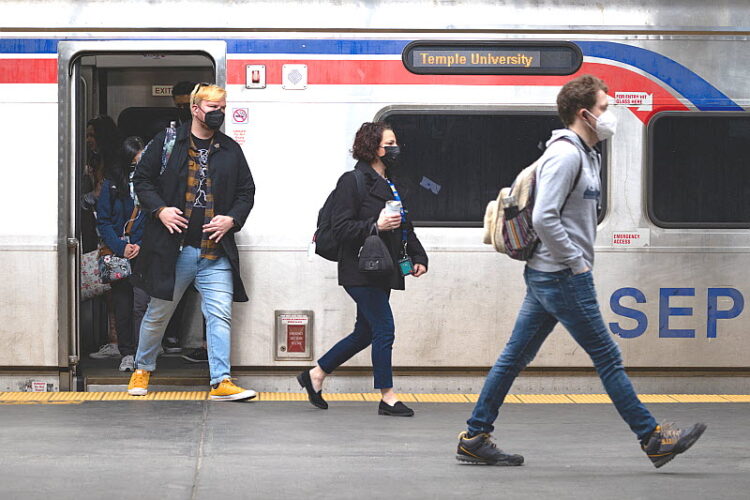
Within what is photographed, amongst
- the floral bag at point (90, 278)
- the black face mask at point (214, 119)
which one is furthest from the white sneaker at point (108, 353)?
the black face mask at point (214, 119)

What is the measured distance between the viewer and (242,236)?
692 cm

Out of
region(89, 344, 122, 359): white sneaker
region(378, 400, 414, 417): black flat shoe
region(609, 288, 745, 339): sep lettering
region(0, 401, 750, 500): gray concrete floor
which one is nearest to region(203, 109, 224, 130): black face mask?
region(0, 401, 750, 500): gray concrete floor

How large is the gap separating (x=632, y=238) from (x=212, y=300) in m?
2.56

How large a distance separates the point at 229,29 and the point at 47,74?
3.67ft

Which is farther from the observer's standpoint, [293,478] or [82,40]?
[82,40]

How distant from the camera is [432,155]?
7012 mm

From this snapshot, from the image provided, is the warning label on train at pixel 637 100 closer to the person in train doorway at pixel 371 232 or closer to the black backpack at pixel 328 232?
the person in train doorway at pixel 371 232

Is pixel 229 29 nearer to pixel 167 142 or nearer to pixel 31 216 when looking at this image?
pixel 167 142

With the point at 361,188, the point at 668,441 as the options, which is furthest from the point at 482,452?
the point at 361,188

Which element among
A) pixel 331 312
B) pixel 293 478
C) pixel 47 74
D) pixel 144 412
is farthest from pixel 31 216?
pixel 293 478

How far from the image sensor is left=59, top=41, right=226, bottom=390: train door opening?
272 inches

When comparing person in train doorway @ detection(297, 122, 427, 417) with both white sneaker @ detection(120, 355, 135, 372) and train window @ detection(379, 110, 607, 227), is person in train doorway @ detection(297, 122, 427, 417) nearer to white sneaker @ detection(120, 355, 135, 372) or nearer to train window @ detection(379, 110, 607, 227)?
train window @ detection(379, 110, 607, 227)

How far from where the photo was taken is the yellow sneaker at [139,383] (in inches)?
270

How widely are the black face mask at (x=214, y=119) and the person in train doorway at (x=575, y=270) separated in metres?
2.17
